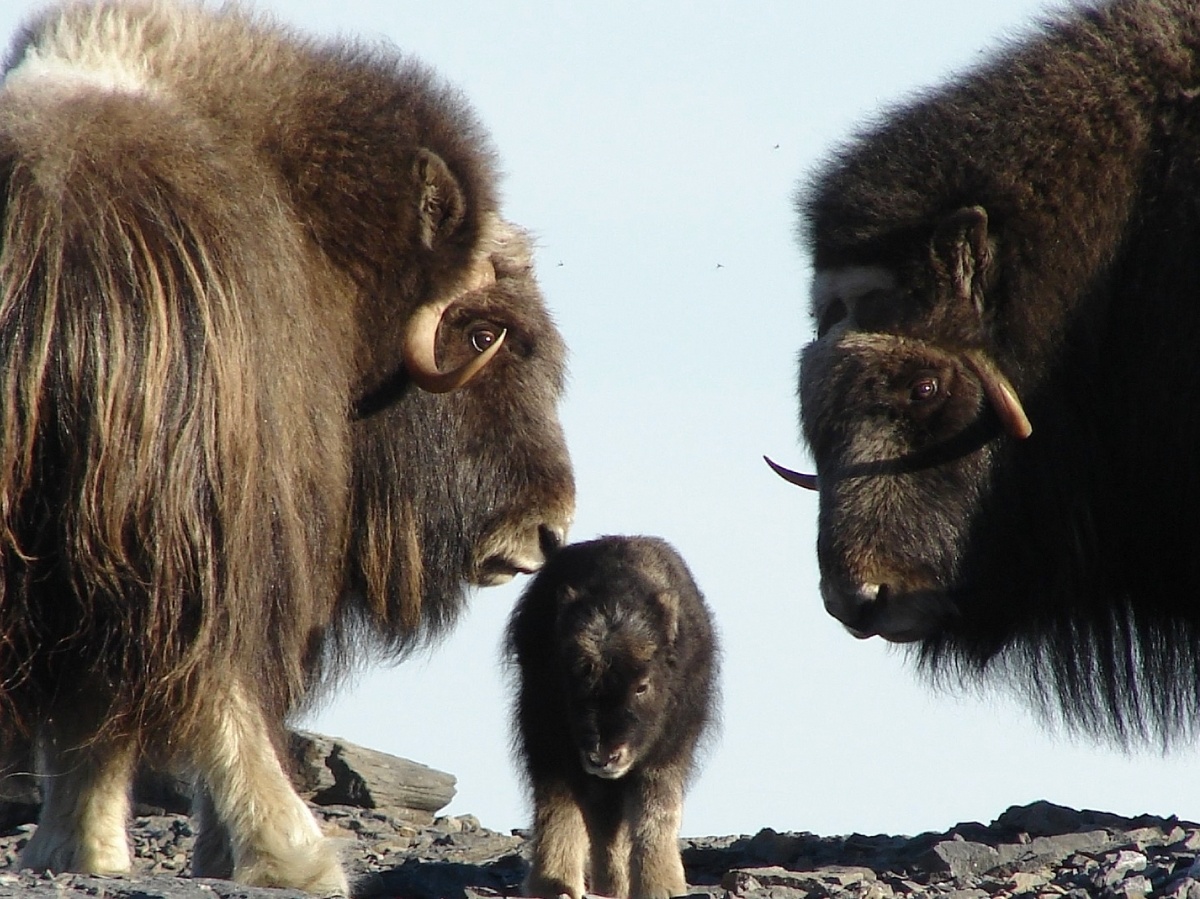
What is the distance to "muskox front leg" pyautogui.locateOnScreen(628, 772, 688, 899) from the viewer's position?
14.0 feet

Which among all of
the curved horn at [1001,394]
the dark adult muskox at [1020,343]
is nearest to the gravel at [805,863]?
the dark adult muskox at [1020,343]

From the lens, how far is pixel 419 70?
4.28 meters

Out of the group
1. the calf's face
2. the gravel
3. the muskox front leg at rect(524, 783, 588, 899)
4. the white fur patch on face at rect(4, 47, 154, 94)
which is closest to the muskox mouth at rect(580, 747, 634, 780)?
the calf's face

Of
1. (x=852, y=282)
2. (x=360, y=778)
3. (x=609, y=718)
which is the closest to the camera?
(x=852, y=282)

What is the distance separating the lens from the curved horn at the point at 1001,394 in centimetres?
386

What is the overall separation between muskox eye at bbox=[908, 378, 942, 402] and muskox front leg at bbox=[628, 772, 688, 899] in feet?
3.44

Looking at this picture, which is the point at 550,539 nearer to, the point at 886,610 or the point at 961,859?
the point at 886,610

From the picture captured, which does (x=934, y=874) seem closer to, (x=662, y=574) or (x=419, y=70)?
(x=662, y=574)

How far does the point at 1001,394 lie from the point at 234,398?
1436 mm

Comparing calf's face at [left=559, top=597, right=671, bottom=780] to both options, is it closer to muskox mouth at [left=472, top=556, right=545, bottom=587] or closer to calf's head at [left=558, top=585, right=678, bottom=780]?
calf's head at [left=558, top=585, right=678, bottom=780]

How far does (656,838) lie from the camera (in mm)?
4309

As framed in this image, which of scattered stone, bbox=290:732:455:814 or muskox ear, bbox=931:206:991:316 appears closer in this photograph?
muskox ear, bbox=931:206:991:316

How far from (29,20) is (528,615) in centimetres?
169

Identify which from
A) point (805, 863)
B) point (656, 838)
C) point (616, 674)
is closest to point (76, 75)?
point (616, 674)
